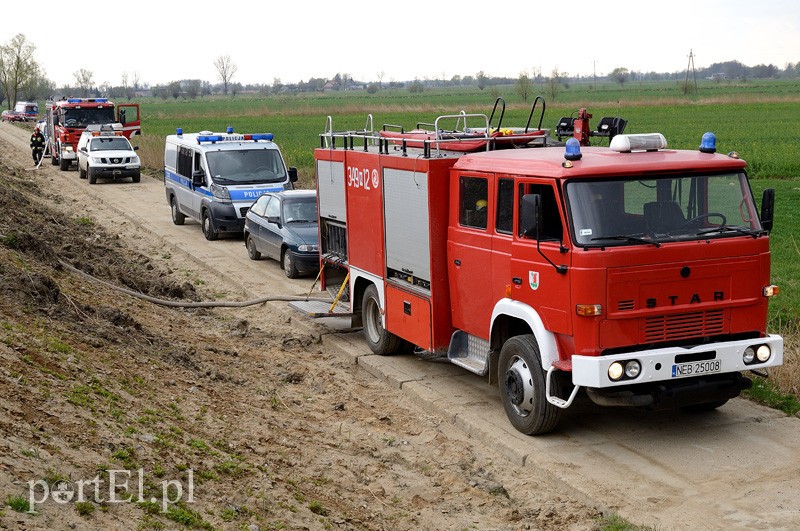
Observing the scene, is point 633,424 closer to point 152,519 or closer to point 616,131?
point 616,131

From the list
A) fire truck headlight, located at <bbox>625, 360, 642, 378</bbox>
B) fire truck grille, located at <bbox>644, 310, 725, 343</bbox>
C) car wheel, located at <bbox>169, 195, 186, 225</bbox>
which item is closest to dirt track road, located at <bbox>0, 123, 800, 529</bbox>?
fire truck headlight, located at <bbox>625, 360, 642, 378</bbox>

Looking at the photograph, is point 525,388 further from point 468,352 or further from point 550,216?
point 550,216

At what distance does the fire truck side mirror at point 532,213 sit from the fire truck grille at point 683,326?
1256 mm

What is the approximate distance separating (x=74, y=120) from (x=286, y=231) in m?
25.7

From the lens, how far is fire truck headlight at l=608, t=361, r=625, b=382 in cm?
818

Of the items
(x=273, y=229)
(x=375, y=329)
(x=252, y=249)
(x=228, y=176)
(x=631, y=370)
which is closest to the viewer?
(x=631, y=370)

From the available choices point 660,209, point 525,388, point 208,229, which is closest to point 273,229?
point 208,229

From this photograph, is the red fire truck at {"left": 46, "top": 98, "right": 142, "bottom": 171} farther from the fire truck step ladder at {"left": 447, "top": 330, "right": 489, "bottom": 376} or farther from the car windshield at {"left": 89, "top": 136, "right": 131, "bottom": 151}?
the fire truck step ladder at {"left": 447, "top": 330, "right": 489, "bottom": 376}

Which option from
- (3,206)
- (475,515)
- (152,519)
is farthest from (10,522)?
(3,206)

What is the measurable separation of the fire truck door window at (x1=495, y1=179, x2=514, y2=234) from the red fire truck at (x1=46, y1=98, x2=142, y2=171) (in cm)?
3277

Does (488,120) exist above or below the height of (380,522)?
above

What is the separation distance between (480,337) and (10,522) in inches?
212

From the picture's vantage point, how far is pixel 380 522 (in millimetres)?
7348

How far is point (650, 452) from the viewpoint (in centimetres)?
864
